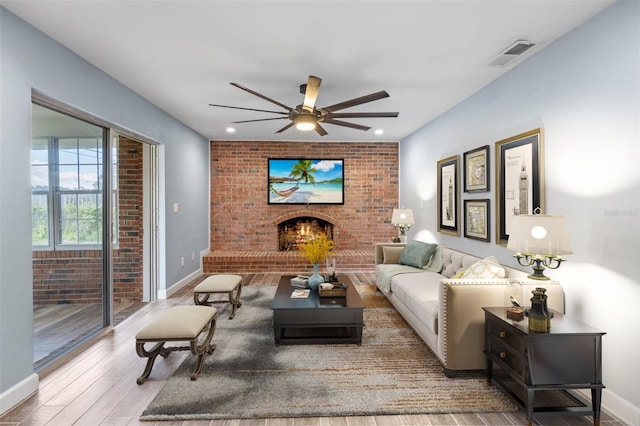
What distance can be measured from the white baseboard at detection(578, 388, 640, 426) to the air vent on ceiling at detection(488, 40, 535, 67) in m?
2.52

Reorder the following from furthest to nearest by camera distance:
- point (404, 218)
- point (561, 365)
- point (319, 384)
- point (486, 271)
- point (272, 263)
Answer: point (272, 263), point (404, 218), point (486, 271), point (319, 384), point (561, 365)

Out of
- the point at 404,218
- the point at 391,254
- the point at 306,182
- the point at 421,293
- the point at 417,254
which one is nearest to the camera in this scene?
the point at 421,293

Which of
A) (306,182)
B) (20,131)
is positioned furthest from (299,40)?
(306,182)

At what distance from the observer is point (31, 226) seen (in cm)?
241

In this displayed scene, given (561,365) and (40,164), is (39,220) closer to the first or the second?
(40,164)

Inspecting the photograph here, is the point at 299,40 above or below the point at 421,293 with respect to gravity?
above

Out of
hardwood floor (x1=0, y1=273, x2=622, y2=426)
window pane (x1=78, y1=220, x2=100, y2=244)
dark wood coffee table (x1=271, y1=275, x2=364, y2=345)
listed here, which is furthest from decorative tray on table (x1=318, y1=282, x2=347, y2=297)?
window pane (x1=78, y1=220, x2=100, y2=244)

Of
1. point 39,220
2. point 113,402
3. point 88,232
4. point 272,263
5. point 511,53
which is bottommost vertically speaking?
point 113,402

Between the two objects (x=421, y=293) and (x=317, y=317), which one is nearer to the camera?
(x=317, y=317)

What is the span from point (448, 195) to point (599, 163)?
2.25 meters

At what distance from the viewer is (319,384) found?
239 cm

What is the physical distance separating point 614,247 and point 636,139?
67cm

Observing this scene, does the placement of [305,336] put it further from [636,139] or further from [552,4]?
[552,4]

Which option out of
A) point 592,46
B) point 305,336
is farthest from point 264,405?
point 592,46
